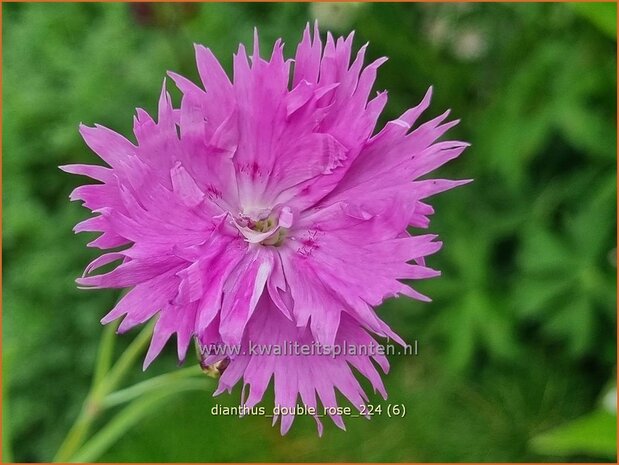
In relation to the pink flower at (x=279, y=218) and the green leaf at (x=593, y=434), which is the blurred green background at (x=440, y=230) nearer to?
the green leaf at (x=593, y=434)

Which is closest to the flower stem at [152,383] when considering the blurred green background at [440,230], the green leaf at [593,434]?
the blurred green background at [440,230]

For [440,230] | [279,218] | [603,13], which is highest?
[603,13]

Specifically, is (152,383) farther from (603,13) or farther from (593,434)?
(603,13)

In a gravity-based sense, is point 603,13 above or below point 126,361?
above

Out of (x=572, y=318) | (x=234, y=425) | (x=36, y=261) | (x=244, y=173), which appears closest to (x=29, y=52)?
(x=36, y=261)

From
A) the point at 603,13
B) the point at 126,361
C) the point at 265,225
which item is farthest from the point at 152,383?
the point at 603,13

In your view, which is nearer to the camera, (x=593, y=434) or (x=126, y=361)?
(x=126, y=361)

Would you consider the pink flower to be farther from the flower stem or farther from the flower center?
the flower stem
